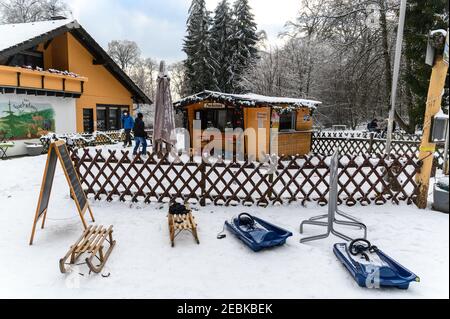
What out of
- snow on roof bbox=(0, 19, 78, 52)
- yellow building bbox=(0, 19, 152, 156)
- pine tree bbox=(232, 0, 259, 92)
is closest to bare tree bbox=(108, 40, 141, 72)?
pine tree bbox=(232, 0, 259, 92)

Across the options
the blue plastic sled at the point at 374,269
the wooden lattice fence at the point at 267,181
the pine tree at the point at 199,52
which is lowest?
the blue plastic sled at the point at 374,269

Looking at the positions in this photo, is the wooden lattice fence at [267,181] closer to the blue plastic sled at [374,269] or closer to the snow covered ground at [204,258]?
the snow covered ground at [204,258]

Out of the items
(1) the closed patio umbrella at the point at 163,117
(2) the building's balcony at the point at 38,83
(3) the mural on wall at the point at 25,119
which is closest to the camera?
(1) the closed patio umbrella at the point at 163,117

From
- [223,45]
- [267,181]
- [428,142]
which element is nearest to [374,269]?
[267,181]

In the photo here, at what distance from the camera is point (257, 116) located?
10820mm

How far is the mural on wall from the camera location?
11812 millimetres

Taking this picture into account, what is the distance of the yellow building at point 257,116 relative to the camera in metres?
10.6

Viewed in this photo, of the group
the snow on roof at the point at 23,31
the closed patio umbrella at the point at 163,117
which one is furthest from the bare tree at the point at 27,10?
the closed patio umbrella at the point at 163,117

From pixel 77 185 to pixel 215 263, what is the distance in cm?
258

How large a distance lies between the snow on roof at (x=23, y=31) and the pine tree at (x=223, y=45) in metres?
15.7

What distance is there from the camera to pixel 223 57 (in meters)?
29.1

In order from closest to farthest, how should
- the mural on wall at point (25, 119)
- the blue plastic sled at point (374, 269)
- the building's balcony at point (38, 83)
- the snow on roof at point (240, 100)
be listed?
the blue plastic sled at point (374, 269) → the snow on roof at point (240, 100) → the building's balcony at point (38, 83) → the mural on wall at point (25, 119)

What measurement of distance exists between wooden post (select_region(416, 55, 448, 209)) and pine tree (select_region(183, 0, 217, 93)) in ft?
77.0

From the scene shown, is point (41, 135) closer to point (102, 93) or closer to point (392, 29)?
point (102, 93)
